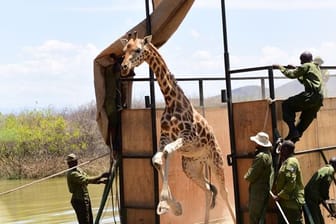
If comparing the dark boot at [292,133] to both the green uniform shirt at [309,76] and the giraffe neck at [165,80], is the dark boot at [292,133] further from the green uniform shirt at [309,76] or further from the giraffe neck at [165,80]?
the giraffe neck at [165,80]

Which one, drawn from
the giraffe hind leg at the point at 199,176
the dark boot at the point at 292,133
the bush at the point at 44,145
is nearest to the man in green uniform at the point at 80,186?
the giraffe hind leg at the point at 199,176

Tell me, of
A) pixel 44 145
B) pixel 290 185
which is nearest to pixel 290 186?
pixel 290 185

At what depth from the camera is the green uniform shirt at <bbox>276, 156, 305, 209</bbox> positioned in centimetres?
665

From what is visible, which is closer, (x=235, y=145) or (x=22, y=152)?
(x=235, y=145)

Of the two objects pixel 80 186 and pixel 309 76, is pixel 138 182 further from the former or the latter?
pixel 309 76

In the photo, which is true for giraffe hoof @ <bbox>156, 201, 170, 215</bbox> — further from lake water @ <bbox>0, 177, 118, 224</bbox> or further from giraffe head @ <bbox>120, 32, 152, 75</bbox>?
lake water @ <bbox>0, 177, 118, 224</bbox>

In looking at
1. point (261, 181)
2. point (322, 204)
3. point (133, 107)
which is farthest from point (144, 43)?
point (322, 204)

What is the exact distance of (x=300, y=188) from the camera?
685 centimetres

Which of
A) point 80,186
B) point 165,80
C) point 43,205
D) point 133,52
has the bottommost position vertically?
point 43,205

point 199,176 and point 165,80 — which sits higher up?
point 165,80

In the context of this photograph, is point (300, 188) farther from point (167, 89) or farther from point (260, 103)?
point (167, 89)

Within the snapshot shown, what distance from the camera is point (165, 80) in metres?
7.93

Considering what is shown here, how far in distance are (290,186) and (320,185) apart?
56 centimetres

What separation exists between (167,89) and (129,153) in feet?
3.15
